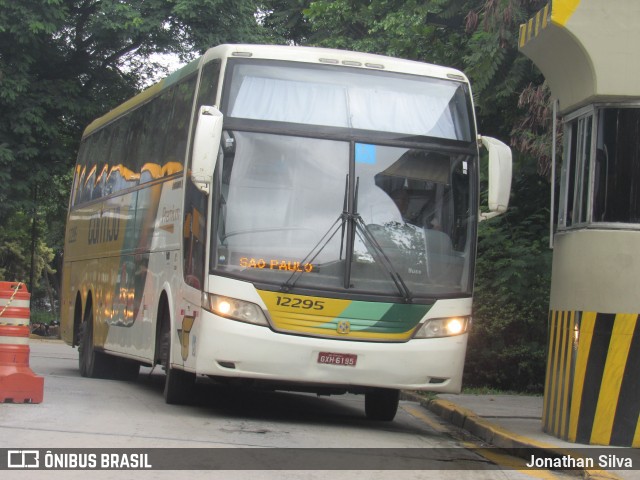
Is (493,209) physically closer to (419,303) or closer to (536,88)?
(419,303)

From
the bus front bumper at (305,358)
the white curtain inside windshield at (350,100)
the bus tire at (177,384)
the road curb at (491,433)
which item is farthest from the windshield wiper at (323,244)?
the road curb at (491,433)

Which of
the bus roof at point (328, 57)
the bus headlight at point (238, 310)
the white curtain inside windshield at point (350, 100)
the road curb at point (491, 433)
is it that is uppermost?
the bus roof at point (328, 57)

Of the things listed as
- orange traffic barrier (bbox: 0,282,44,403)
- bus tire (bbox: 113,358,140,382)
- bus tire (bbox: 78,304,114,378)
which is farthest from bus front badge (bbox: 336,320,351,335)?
bus tire (bbox: 113,358,140,382)

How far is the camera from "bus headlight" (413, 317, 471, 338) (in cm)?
1064

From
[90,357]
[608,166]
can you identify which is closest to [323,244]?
[608,166]

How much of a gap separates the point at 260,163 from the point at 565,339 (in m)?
3.38

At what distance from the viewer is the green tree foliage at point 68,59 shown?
24.9 meters

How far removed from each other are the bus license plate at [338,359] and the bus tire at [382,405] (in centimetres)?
154

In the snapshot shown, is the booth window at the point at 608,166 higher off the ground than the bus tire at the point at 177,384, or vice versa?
the booth window at the point at 608,166

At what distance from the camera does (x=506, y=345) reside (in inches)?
650

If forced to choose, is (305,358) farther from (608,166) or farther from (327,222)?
(608,166)

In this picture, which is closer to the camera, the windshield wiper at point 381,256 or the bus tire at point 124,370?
the windshield wiper at point 381,256

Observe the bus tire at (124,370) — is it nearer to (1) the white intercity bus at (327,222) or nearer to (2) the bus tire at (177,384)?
(2) the bus tire at (177,384)

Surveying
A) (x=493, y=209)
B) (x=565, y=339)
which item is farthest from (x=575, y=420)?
(x=493, y=209)
